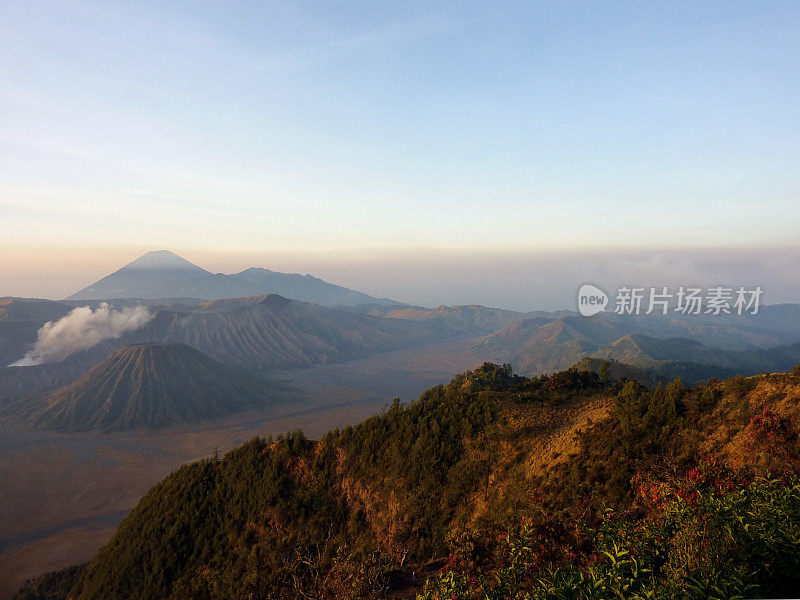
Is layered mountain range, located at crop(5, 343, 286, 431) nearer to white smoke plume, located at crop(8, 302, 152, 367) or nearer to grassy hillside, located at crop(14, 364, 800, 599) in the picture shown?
white smoke plume, located at crop(8, 302, 152, 367)

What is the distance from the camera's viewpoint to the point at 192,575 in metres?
28.7

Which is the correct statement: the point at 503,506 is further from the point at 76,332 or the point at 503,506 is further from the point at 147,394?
the point at 76,332

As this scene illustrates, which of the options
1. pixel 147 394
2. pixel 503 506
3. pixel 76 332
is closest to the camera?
pixel 503 506

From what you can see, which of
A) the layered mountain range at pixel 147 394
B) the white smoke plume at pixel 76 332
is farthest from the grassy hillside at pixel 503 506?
the white smoke plume at pixel 76 332

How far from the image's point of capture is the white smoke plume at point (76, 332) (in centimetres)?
Result: 15400

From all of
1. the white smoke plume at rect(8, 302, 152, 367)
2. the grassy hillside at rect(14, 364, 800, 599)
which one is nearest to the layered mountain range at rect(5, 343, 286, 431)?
the white smoke plume at rect(8, 302, 152, 367)

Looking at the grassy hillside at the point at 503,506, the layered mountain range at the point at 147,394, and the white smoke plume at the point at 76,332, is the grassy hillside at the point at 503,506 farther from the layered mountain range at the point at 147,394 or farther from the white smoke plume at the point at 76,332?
the white smoke plume at the point at 76,332

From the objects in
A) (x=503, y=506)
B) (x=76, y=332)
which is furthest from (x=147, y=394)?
(x=503, y=506)

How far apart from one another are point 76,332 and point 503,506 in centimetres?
21668

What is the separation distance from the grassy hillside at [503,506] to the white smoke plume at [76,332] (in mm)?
167582

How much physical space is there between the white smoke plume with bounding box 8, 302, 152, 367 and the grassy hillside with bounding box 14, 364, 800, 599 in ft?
550

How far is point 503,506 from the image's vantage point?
66.4 feet

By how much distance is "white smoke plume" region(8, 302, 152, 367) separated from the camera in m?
154

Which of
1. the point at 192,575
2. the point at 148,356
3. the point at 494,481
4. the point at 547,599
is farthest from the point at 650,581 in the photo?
the point at 148,356
